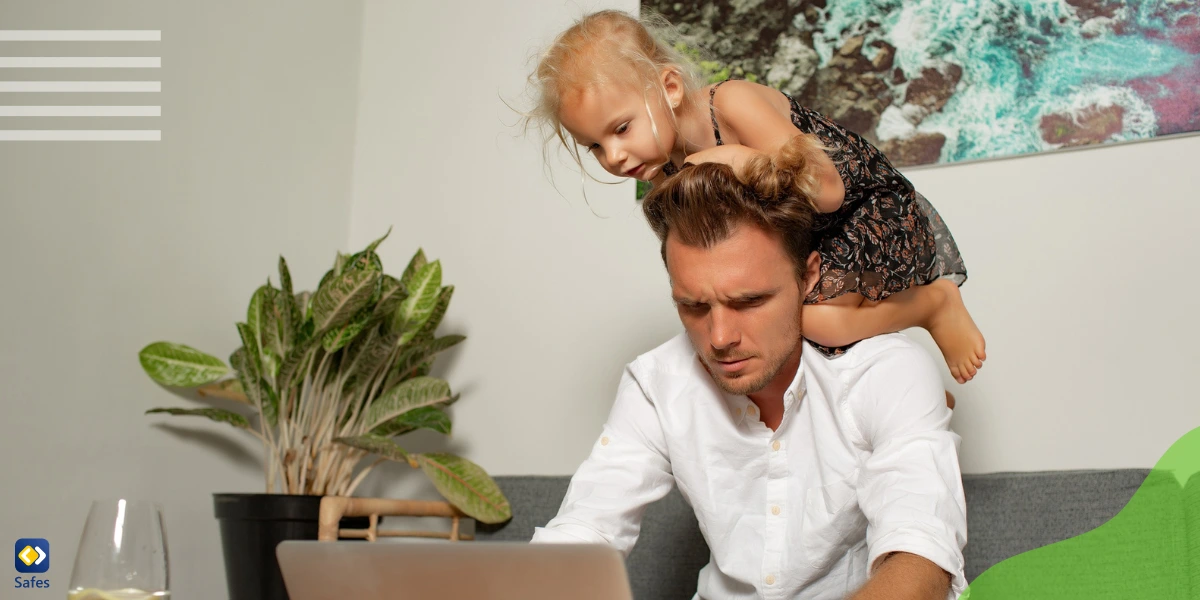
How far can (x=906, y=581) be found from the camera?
4.44ft

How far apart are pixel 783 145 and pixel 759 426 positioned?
533 mm

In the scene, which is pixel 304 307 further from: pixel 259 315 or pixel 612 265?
pixel 612 265

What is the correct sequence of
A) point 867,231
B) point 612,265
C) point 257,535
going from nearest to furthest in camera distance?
point 867,231 → point 257,535 → point 612,265

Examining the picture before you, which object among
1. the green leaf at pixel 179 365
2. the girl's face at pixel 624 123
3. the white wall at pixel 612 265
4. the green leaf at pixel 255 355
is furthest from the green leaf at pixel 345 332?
the girl's face at pixel 624 123

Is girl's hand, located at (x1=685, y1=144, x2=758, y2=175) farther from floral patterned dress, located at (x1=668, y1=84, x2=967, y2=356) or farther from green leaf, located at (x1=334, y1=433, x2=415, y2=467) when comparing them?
green leaf, located at (x1=334, y1=433, x2=415, y2=467)

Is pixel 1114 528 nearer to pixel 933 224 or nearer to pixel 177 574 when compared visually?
pixel 933 224

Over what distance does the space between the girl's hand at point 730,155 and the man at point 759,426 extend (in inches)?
0.8

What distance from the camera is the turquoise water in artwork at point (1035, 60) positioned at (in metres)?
2.05

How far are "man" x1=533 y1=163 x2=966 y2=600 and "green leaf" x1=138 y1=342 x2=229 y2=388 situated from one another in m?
1.04

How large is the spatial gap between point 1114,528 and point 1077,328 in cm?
47

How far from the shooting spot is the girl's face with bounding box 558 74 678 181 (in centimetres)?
179

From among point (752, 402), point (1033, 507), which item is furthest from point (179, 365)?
point (1033, 507)

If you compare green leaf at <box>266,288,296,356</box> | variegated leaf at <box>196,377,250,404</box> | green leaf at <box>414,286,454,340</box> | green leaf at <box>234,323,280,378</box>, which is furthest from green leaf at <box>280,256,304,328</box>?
green leaf at <box>414,286,454,340</box>

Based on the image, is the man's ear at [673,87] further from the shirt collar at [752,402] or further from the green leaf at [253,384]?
the green leaf at [253,384]
